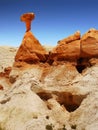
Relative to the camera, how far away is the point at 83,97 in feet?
88.8

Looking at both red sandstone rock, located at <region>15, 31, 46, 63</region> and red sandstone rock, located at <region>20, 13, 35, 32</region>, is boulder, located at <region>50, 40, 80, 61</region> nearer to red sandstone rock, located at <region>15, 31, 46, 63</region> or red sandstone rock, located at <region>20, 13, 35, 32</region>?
red sandstone rock, located at <region>15, 31, 46, 63</region>

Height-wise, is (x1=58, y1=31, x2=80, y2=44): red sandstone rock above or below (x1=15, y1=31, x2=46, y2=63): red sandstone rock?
above

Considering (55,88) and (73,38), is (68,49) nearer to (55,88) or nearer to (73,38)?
(73,38)

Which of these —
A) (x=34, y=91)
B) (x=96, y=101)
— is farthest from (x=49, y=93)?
(x=96, y=101)

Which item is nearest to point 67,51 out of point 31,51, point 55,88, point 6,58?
point 55,88

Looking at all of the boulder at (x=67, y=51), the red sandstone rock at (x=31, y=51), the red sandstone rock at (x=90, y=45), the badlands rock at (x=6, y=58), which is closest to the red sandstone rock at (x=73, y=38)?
the boulder at (x=67, y=51)

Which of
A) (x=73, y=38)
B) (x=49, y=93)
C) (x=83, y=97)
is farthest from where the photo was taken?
(x=73, y=38)

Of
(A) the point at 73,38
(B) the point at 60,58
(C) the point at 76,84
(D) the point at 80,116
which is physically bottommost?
(D) the point at 80,116

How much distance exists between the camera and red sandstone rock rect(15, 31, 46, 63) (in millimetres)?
34281

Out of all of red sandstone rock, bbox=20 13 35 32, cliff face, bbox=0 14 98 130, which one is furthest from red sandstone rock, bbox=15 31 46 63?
red sandstone rock, bbox=20 13 35 32

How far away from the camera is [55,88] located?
29.2 metres

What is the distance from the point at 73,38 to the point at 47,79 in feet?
16.2

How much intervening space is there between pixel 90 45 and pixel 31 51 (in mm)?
7672

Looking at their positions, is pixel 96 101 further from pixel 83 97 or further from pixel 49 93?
pixel 49 93
